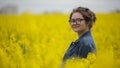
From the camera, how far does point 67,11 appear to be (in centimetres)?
326

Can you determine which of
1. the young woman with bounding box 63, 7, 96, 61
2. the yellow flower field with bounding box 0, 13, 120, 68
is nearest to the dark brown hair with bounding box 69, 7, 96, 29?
the young woman with bounding box 63, 7, 96, 61

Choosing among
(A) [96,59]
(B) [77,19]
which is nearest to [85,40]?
(B) [77,19]

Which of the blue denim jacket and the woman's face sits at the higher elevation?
the woman's face

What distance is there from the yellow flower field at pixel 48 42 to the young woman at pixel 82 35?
0.09 m

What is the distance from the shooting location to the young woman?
204cm

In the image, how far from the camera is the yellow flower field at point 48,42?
1.72m

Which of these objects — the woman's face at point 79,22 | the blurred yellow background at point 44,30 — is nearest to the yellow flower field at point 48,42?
the blurred yellow background at point 44,30

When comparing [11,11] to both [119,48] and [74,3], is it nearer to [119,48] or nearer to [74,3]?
[74,3]

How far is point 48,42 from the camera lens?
3.17 metres

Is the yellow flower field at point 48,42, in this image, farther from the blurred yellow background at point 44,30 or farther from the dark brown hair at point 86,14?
the dark brown hair at point 86,14

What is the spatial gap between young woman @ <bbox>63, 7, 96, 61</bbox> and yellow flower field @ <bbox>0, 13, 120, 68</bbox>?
0.28 ft

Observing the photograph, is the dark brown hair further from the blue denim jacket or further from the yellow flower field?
the yellow flower field

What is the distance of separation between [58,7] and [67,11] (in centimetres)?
9

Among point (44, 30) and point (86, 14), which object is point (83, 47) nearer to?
point (86, 14)
